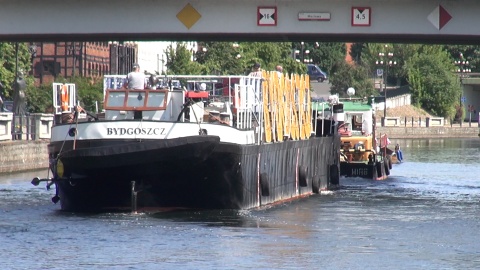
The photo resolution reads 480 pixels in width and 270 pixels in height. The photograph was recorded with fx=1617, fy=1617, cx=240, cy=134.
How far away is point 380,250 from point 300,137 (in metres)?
15.9

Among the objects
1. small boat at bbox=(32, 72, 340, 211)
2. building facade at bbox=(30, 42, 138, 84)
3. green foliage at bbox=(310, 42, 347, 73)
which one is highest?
green foliage at bbox=(310, 42, 347, 73)

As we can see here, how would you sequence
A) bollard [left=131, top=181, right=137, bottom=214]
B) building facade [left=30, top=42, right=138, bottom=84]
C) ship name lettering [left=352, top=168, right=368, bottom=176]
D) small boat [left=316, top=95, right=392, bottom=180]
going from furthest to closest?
building facade [left=30, top=42, right=138, bottom=84] < ship name lettering [left=352, top=168, right=368, bottom=176] < small boat [left=316, top=95, right=392, bottom=180] < bollard [left=131, top=181, right=137, bottom=214]

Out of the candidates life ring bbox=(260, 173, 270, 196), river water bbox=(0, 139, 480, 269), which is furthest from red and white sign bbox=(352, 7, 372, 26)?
life ring bbox=(260, 173, 270, 196)

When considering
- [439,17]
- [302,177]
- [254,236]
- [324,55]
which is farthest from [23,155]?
[324,55]

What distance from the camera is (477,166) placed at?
2753 inches

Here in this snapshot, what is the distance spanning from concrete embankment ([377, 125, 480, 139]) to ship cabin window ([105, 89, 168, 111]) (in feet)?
280

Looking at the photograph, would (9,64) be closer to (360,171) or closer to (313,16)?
(360,171)

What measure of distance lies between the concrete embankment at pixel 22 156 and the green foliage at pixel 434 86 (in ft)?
282

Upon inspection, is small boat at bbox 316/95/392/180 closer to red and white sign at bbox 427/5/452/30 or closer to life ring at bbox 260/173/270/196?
red and white sign at bbox 427/5/452/30

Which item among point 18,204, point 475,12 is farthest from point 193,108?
point 475,12

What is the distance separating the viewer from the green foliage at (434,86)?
141250mm

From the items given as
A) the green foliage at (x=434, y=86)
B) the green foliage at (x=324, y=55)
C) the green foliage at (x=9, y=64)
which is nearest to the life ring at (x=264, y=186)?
the green foliage at (x=9, y=64)

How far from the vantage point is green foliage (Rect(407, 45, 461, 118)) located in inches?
5561

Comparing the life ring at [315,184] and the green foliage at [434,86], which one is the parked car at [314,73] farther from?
the life ring at [315,184]
